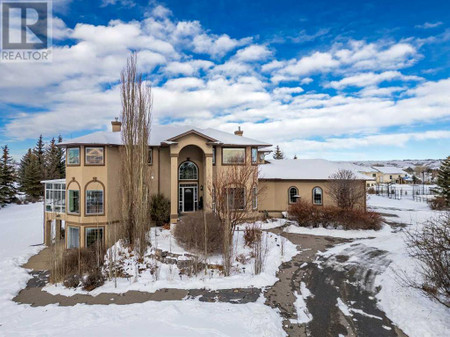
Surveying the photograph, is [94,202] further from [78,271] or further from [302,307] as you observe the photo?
[302,307]

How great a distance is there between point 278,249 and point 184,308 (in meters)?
6.79

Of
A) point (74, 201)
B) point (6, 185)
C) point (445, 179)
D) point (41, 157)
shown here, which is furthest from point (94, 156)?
point (41, 157)

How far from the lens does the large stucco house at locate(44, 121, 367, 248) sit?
1631cm

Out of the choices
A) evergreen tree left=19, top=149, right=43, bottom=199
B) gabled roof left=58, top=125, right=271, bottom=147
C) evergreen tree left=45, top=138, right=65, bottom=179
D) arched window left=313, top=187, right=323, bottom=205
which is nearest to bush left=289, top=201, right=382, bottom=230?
arched window left=313, top=187, right=323, bottom=205

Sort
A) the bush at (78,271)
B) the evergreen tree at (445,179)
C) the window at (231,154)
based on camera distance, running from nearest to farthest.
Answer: the bush at (78,271) < the window at (231,154) < the evergreen tree at (445,179)

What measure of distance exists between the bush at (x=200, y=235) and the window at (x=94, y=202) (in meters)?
6.95

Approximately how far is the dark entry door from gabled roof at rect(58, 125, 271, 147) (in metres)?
4.17

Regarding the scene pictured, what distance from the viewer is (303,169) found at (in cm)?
2288

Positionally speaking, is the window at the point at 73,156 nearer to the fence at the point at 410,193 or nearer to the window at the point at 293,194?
the window at the point at 293,194

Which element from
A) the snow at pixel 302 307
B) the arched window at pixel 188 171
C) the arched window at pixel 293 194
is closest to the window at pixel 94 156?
the arched window at pixel 188 171

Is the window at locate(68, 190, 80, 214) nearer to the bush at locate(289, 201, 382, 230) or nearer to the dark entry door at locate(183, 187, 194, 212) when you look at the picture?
the dark entry door at locate(183, 187, 194, 212)

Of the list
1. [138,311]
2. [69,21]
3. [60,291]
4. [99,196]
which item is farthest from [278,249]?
[69,21]

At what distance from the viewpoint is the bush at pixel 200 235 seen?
11.6 meters

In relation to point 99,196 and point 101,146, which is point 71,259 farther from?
point 101,146
